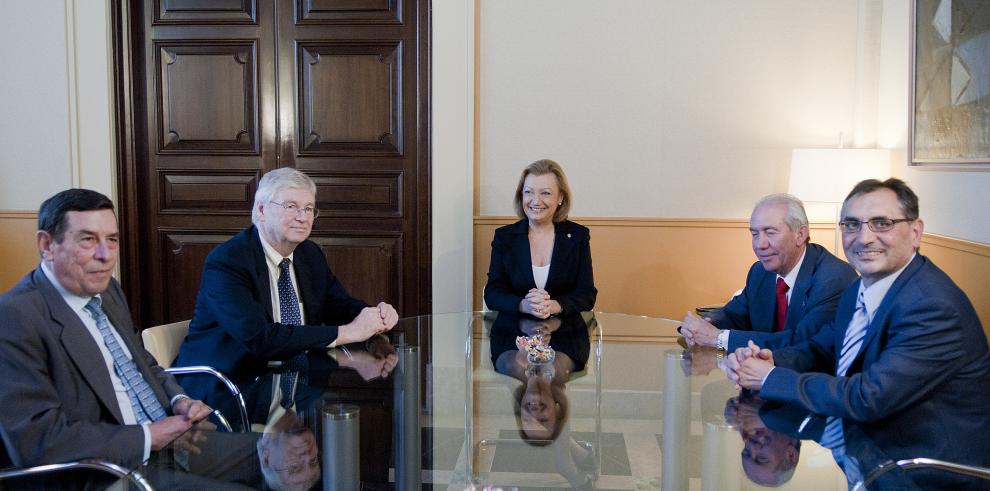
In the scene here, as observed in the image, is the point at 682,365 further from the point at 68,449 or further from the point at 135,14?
the point at 135,14

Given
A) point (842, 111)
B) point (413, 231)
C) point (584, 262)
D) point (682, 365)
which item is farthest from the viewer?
point (413, 231)

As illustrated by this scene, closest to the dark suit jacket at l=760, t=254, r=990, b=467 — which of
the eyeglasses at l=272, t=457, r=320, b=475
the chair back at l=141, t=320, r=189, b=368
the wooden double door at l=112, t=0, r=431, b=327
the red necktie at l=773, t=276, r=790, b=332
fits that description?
the red necktie at l=773, t=276, r=790, b=332

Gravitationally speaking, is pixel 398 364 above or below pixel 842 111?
below

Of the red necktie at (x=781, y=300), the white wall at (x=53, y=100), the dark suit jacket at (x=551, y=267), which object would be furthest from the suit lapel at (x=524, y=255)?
the white wall at (x=53, y=100)

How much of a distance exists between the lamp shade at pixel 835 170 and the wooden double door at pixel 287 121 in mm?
2105

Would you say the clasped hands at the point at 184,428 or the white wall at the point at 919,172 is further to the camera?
the white wall at the point at 919,172

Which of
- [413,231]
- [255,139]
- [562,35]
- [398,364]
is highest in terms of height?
[562,35]

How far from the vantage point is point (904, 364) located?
218 centimetres

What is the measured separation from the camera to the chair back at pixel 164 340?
10.1ft

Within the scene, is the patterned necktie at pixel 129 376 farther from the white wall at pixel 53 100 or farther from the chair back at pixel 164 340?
the white wall at pixel 53 100

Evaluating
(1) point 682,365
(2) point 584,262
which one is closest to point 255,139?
(2) point 584,262

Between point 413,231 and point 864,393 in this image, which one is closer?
point 864,393

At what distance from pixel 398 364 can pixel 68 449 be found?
3.85 feet

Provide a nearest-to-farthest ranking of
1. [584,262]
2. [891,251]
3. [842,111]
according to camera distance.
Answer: [891,251] → [584,262] → [842,111]
